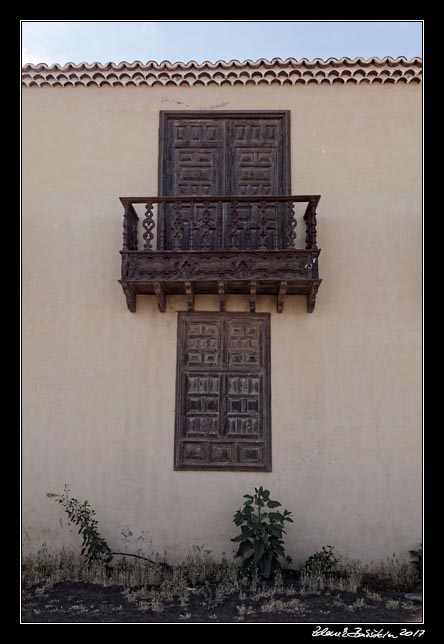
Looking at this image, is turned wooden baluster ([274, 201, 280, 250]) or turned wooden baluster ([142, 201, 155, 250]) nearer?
turned wooden baluster ([142, 201, 155, 250])

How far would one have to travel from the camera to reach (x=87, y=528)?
7.45 meters

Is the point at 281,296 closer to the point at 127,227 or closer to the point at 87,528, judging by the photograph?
the point at 127,227

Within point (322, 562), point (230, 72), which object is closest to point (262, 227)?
point (230, 72)

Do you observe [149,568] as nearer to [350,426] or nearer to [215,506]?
[215,506]

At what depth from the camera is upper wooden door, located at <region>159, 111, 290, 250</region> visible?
8445mm

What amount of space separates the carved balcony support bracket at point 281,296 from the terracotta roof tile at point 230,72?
2.93m

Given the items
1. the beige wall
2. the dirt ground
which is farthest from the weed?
the beige wall

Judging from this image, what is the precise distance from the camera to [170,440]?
7.90m

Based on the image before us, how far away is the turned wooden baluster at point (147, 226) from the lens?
7686 mm

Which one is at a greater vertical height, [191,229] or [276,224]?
[276,224]

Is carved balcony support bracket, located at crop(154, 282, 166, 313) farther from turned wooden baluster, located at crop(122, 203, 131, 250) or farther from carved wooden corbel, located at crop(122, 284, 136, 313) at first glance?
turned wooden baluster, located at crop(122, 203, 131, 250)

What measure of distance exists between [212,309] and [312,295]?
1.27m

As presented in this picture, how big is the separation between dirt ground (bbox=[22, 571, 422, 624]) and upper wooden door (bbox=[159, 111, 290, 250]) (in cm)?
457

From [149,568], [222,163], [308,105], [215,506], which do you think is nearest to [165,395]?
[215,506]
